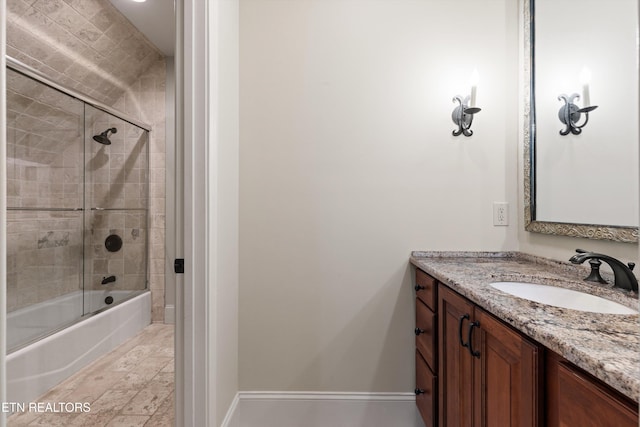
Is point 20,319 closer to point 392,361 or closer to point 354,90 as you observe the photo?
point 392,361

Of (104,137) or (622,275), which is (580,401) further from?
(104,137)

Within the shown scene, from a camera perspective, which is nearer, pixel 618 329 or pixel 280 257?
pixel 618 329

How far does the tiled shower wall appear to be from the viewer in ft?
6.73

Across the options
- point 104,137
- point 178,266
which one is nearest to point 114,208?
point 104,137

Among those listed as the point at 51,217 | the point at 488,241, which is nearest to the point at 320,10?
the point at 488,241

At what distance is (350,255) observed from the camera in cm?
176

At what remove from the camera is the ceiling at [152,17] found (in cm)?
233

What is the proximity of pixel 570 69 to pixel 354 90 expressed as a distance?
0.98 meters

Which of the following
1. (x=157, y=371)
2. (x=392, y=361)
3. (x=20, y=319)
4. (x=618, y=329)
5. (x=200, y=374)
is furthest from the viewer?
(x=157, y=371)

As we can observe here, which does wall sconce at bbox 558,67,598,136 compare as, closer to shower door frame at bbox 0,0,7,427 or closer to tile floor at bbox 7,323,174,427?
shower door frame at bbox 0,0,7,427

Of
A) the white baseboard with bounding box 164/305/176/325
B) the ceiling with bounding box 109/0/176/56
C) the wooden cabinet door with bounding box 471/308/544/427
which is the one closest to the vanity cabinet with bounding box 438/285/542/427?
the wooden cabinet door with bounding box 471/308/544/427

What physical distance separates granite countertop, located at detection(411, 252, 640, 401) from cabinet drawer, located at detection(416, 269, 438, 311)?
0.19 feet

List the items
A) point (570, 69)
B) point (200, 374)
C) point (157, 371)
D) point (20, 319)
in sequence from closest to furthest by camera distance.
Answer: point (200, 374) < point (570, 69) < point (20, 319) < point (157, 371)

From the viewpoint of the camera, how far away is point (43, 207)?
2.46m
